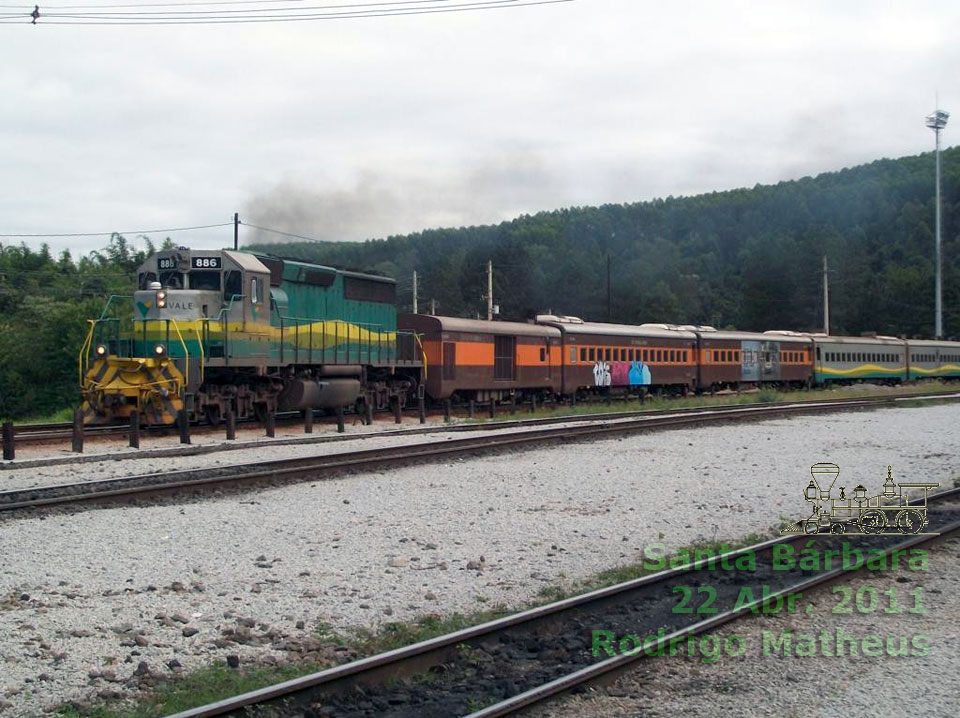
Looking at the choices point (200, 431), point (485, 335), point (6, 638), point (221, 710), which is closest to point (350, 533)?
point (6, 638)

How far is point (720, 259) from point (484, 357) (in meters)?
76.4

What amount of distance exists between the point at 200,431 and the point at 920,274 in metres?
78.2

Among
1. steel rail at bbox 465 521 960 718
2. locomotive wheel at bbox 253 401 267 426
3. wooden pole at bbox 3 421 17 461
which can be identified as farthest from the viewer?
locomotive wheel at bbox 253 401 267 426

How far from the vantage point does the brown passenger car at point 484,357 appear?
27.2 meters

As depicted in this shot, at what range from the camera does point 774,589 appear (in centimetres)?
738

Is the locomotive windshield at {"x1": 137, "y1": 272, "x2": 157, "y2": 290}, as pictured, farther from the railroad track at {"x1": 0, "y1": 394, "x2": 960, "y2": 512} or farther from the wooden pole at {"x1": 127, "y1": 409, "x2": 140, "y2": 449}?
the railroad track at {"x1": 0, "y1": 394, "x2": 960, "y2": 512}

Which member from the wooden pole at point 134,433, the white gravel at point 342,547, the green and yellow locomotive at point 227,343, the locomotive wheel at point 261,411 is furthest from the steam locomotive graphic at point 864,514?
the locomotive wheel at point 261,411

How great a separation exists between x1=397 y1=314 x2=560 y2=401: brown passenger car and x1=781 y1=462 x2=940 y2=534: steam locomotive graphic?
15.7 metres

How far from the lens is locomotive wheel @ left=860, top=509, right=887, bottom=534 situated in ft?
32.3

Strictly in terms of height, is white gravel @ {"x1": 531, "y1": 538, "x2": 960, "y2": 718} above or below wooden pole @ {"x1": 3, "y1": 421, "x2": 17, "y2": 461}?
below

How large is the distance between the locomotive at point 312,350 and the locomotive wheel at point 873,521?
12.6m

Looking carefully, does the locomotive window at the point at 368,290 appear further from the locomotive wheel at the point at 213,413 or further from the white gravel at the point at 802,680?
the white gravel at the point at 802,680

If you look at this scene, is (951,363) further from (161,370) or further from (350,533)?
(350,533)

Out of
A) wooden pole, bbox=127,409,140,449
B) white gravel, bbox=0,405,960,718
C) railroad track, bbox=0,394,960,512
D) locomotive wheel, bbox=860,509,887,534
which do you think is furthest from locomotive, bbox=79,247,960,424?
locomotive wheel, bbox=860,509,887,534
